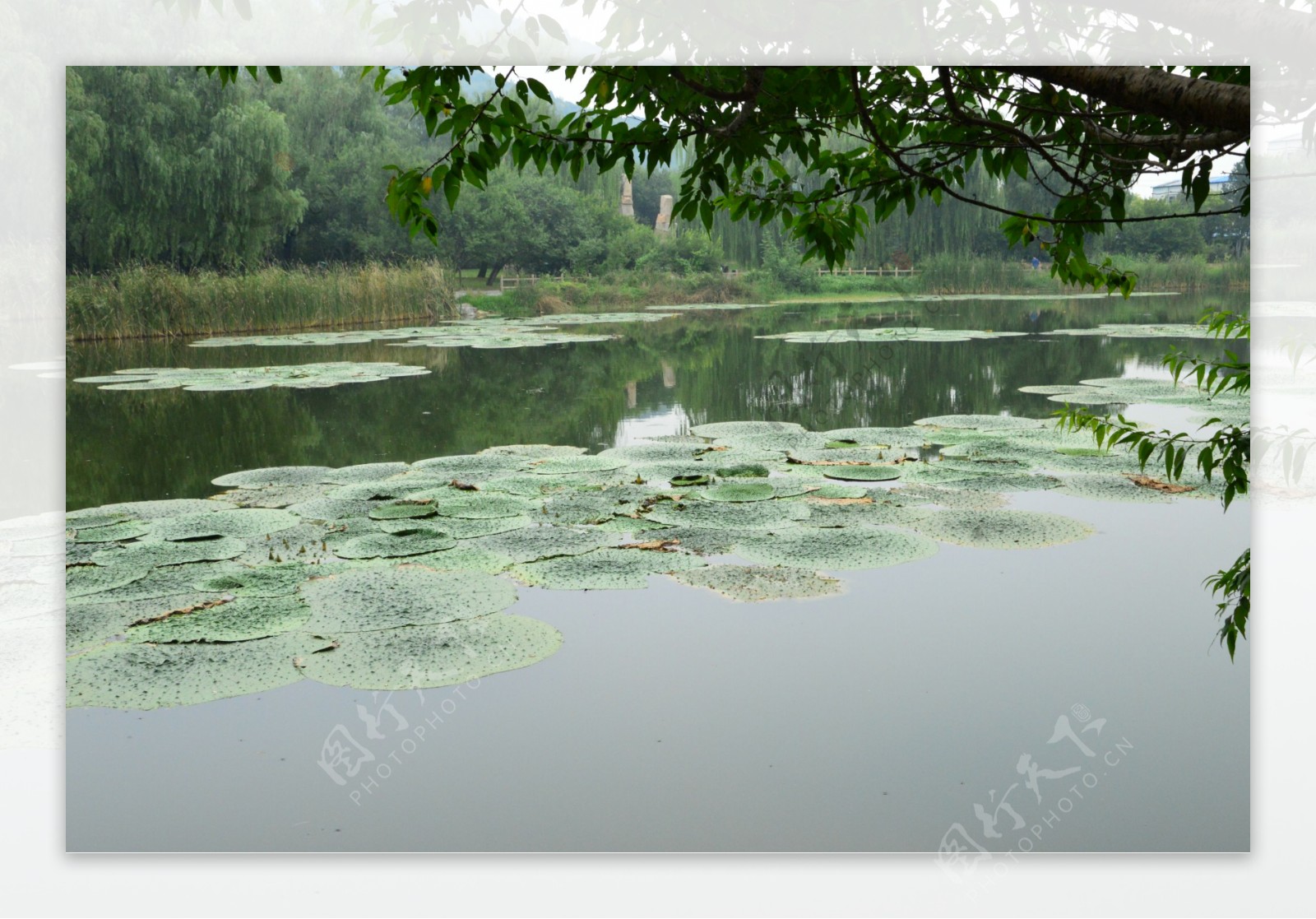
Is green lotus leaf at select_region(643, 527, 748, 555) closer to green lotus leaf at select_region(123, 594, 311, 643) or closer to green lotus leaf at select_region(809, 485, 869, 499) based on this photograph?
green lotus leaf at select_region(809, 485, 869, 499)

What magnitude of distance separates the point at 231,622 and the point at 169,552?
77 centimetres

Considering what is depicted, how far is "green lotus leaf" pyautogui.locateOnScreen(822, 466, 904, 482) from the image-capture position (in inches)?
159

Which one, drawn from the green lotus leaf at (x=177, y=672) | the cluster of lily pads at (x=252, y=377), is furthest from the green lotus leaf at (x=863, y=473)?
the cluster of lily pads at (x=252, y=377)

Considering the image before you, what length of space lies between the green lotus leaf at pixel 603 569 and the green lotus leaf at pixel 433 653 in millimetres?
293

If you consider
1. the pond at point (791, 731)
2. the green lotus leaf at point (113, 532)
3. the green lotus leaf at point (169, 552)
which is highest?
the green lotus leaf at point (113, 532)

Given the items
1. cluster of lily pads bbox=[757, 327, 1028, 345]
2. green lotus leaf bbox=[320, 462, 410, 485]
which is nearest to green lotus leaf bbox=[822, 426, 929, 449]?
green lotus leaf bbox=[320, 462, 410, 485]

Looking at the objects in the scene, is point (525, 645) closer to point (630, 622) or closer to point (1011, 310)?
point (630, 622)

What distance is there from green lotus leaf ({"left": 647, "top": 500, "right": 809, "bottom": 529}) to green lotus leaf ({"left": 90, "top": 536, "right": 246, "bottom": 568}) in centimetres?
126

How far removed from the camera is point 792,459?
4.44 m

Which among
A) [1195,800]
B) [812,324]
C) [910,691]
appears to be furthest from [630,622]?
[812,324]

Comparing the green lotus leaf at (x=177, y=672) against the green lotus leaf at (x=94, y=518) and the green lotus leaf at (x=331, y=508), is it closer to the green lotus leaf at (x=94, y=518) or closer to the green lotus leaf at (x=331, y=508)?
the green lotus leaf at (x=331, y=508)

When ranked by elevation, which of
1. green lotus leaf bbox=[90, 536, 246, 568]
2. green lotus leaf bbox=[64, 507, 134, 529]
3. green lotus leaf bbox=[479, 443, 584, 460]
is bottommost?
green lotus leaf bbox=[90, 536, 246, 568]

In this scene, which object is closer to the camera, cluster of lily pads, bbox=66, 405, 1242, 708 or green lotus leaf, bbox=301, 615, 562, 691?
green lotus leaf, bbox=301, 615, 562, 691

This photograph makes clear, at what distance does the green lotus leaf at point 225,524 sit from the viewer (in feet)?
10.7
